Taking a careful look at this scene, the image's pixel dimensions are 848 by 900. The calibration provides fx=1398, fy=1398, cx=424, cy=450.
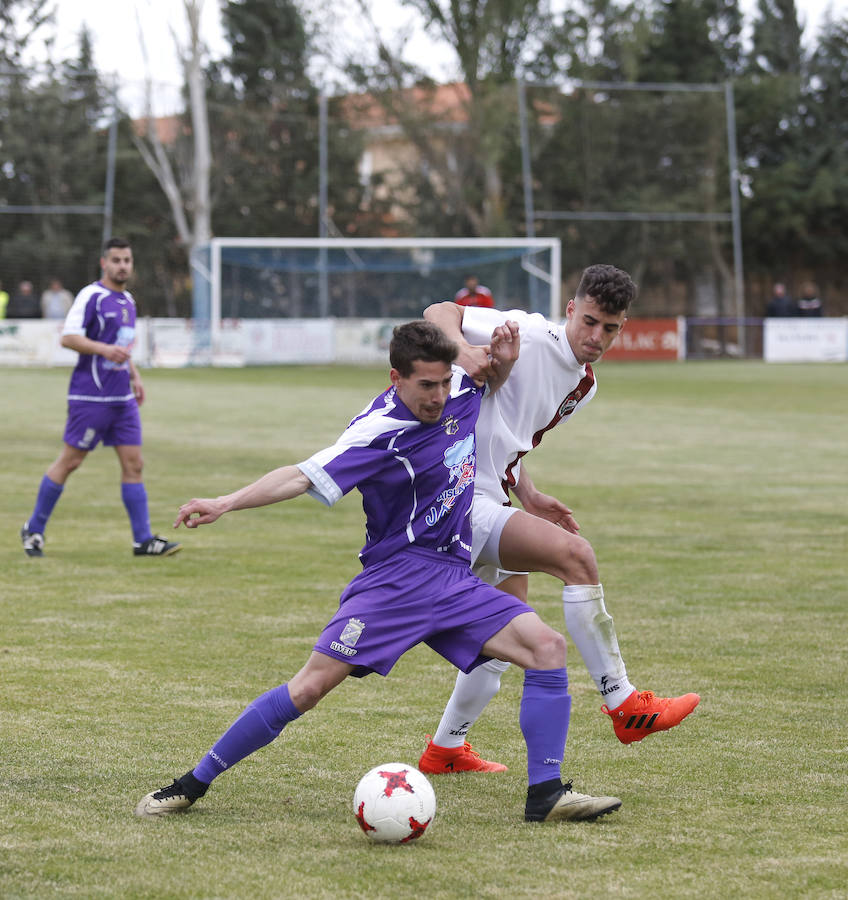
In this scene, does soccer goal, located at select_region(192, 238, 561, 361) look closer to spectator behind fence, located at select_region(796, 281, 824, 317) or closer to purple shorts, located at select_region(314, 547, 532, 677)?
spectator behind fence, located at select_region(796, 281, 824, 317)

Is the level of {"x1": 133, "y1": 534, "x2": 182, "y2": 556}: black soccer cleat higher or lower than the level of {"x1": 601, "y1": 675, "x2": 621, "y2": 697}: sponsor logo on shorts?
lower

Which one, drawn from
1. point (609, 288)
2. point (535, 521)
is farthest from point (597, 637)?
point (609, 288)

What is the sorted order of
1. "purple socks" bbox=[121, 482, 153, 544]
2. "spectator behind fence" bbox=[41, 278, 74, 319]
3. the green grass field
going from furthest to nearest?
"spectator behind fence" bbox=[41, 278, 74, 319] < "purple socks" bbox=[121, 482, 153, 544] < the green grass field

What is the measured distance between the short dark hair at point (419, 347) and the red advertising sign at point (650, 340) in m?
35.3

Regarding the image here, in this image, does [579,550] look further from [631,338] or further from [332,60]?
[332,60]

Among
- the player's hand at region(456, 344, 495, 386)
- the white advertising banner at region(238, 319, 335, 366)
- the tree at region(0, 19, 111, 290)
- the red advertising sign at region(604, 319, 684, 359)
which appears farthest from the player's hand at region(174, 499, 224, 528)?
the red advertising sign at region(604, 319, 684, 359)

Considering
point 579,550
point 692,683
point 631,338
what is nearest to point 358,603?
point 579,550

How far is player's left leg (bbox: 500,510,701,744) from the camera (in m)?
4.76

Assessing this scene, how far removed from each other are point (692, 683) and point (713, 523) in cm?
501

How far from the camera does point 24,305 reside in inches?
1368

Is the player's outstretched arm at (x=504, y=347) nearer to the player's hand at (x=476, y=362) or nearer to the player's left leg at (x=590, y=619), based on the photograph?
the player's hand at (x=476, y=362)

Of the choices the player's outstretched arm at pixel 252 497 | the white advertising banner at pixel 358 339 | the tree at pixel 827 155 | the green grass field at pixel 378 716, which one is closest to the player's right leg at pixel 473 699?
the green grass field at pixel 378 716

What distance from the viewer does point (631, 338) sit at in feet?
129

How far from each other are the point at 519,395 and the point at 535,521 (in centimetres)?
50
